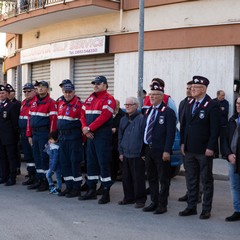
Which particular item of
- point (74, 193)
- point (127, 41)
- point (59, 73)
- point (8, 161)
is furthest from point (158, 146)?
point (59, 73)

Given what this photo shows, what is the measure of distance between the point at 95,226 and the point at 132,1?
1147 centimetres

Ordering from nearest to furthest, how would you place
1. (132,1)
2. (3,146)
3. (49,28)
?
(3,146)
(132,1)
(49,28)

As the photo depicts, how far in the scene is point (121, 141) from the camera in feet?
26.4

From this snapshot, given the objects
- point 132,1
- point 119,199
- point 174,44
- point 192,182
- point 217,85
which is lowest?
point 119,199

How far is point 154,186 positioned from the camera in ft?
24.5

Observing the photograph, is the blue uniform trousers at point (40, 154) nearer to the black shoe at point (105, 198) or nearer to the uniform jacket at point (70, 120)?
the uniform jacket at point (70, 120)

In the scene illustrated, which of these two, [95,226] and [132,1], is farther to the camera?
[132,1]

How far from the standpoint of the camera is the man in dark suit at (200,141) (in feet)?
22.5

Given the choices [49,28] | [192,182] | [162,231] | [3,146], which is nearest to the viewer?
[162,231]

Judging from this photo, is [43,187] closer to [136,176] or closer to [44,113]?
[44,113]

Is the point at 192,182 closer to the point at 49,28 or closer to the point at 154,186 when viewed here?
the point at 154,186

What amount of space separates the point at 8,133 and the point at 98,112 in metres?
2.67

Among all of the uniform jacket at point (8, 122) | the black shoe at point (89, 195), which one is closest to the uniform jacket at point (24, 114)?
the uniform jacket at point (8, 122)

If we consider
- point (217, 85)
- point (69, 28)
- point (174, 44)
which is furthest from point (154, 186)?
point (69, 28)
